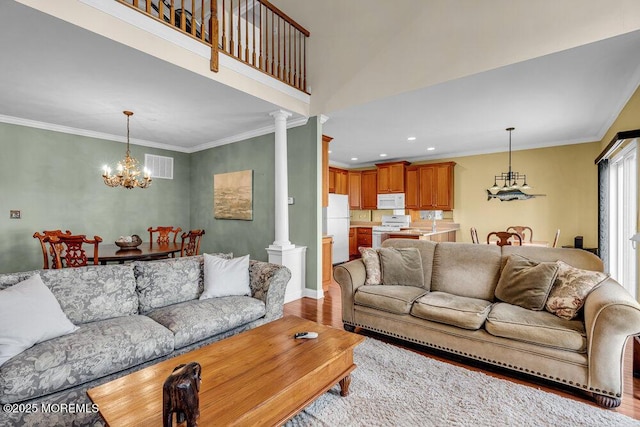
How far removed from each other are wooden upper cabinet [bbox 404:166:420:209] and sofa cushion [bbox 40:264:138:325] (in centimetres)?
624

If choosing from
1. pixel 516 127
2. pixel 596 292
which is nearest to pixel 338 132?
pixel 516 127

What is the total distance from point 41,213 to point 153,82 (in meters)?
3.32

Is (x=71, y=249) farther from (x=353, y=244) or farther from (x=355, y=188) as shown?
(x=355, y=188)

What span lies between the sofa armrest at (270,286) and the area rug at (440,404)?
3.18 feet

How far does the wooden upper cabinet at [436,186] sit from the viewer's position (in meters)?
7.01

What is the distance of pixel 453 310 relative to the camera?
2469mm

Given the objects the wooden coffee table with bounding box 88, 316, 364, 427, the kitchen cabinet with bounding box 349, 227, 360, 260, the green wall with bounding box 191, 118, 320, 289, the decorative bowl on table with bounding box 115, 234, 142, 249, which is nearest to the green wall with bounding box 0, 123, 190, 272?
the green wall with bounding box 191, 118, 320, 289

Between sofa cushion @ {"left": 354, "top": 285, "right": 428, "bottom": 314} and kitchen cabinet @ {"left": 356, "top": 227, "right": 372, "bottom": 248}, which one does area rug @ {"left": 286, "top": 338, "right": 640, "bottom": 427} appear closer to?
sofa cushion @ {"left": 354, "top": 285, "right": 428, "bottom": 314}

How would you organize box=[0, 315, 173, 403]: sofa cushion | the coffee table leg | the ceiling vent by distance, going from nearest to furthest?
1. box=[0, 315, 173, 403]: sofa cushion
2. the coffee table leg
3. the ceiling vent

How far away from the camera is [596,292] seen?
2119 mm

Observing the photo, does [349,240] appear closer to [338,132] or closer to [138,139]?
[338,132]

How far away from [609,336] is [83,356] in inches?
124

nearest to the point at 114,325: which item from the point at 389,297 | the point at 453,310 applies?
the point at 389,297

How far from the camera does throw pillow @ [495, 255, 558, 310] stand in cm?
238
